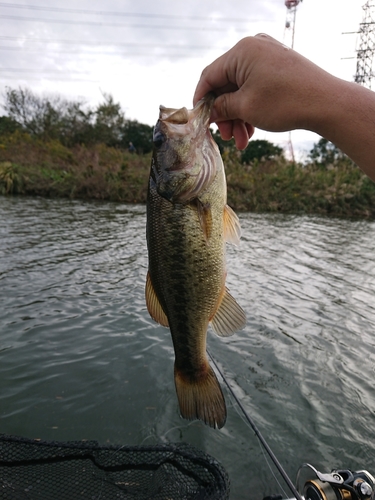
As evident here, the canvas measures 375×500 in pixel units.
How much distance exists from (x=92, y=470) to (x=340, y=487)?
152 centimetres

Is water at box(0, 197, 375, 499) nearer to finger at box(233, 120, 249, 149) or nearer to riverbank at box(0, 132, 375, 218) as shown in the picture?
finger at box(233, 120, 249, 149)

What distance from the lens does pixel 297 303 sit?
7246mm

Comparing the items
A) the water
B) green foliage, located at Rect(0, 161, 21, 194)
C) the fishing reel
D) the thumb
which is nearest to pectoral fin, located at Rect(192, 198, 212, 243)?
the thumb

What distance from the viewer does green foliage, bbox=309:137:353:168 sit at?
27333 mm

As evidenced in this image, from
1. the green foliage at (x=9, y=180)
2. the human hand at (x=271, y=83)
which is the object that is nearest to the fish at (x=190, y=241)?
the human hand at (x=271, y=83)

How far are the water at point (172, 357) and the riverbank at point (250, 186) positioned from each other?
40.6 ft

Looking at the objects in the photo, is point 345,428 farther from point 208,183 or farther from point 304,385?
point 208,183

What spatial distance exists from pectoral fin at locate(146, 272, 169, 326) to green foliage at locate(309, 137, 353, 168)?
1011 inches

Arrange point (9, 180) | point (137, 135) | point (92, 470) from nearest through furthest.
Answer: point (92, 470), point (9, 180), point (137, 135)

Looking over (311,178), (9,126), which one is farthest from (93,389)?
(9,126)

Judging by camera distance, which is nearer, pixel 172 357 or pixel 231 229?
pixel 231 229

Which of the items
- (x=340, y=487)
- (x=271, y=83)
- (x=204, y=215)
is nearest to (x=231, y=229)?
(x=204, y=215)

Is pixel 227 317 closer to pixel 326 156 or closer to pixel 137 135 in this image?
pixel 326 156

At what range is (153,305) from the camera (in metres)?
2.38
